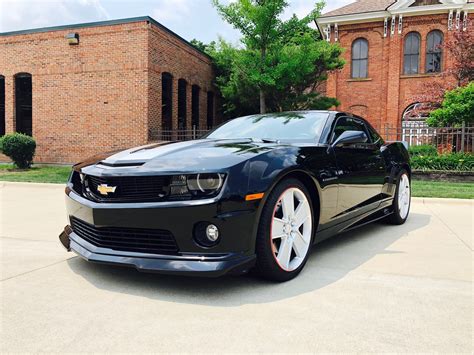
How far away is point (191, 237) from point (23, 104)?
16656 mm

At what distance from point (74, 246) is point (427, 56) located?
2248 cm

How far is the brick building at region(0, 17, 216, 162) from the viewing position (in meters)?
14.6

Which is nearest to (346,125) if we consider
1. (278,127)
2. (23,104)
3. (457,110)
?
(278,127)

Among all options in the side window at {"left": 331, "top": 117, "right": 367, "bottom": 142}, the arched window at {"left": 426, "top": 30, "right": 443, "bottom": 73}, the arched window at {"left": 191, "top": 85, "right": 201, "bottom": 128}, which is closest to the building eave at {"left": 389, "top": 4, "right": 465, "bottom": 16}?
the arched window at {"left": 426, "top": 30, "right": 443, "bottom": 73}

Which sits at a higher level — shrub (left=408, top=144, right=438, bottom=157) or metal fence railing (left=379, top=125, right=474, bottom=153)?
metal fence railing (left=379, top=125, right=474, bottom=153)

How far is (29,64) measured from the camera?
52.3 feet

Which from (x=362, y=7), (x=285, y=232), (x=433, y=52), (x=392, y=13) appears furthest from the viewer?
(x=362, y=7)

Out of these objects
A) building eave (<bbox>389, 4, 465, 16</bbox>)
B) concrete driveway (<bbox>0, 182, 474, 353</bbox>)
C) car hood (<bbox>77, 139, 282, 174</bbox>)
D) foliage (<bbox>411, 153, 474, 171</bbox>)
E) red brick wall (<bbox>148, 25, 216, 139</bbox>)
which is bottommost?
concrete driveway (<bbox>0, 182, 474, 353</bbox>)

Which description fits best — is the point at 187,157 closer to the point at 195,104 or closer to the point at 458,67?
the point at 195,104

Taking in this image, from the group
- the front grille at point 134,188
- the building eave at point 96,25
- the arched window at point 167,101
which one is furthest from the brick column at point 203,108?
the front grille at point 134,188

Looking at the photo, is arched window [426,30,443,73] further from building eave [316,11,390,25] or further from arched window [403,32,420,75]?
building eave [316,11,390,25]

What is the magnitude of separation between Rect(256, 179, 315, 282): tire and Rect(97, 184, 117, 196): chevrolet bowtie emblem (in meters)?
1.07

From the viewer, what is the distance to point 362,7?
2259 cm

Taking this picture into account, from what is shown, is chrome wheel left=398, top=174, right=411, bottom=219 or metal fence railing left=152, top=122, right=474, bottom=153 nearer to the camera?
chrome wheel left=398, top=174, right=411, bottom=219
